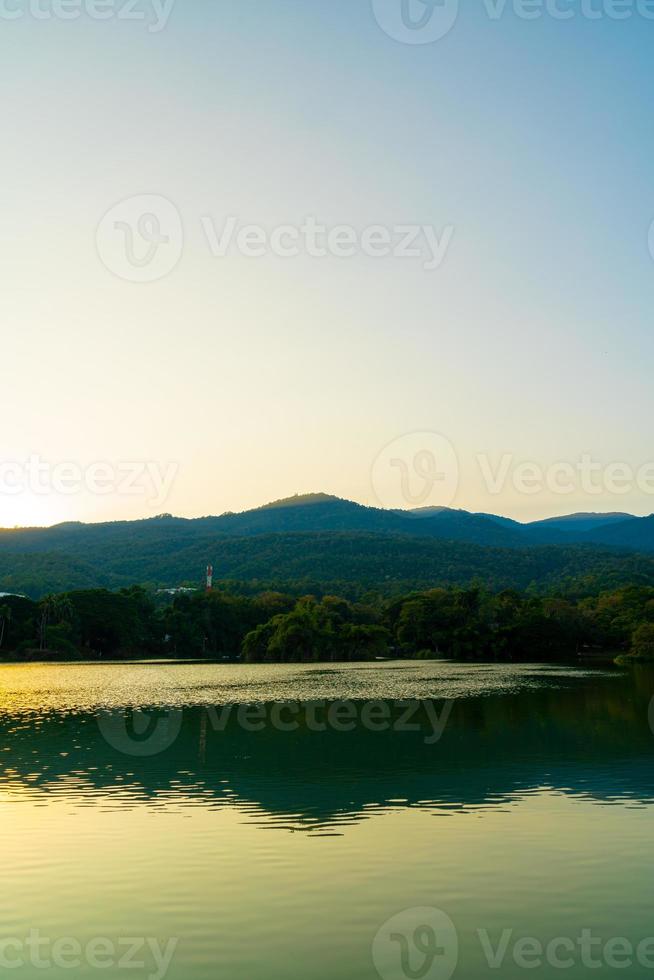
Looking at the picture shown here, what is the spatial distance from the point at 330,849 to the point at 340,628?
11867 cm

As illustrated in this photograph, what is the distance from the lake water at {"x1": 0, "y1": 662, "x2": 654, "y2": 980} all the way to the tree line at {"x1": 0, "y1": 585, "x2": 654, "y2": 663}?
84651 millimetres

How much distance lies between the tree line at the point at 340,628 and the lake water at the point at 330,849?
84651 millimetres

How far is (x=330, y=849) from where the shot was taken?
19.9 metres

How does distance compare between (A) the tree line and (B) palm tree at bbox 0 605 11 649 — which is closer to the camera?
(A) the tree line

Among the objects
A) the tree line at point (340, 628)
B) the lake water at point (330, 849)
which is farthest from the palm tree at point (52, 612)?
the lake water at point (330, 849)

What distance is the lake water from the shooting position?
46.0 ft

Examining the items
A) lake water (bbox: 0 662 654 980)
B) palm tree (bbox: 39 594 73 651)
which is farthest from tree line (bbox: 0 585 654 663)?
lake water (bbox: 0 662 654 980)

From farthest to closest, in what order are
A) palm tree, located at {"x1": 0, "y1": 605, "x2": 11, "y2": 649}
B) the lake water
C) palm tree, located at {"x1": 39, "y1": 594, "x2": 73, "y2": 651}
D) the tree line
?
1. palm tree, located at {"x1": 39, "y1": 594, "x2": 73, "y2": 651}
2. palm tree, located at {"x1": 0, "y1": 605, "x2": 11, "y2": 649}
3. the tree line
4. the lake water

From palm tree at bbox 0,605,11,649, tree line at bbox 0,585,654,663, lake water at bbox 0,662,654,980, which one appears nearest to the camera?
lake water at bbox 0,662,654,980

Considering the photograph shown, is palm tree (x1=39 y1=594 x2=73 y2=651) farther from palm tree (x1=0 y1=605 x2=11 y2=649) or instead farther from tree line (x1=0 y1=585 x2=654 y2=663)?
palm tree (x1=0 y1=605 x2=11 y2=649)

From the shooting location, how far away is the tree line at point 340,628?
127 metres

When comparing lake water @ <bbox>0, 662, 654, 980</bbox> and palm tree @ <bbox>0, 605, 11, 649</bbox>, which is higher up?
palm tree @ <bbox>0, 605, 11, 649</bbox>

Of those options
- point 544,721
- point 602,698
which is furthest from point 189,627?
point 544,721

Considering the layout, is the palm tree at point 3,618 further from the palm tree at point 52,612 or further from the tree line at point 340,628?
the palm tree at point 52,612
